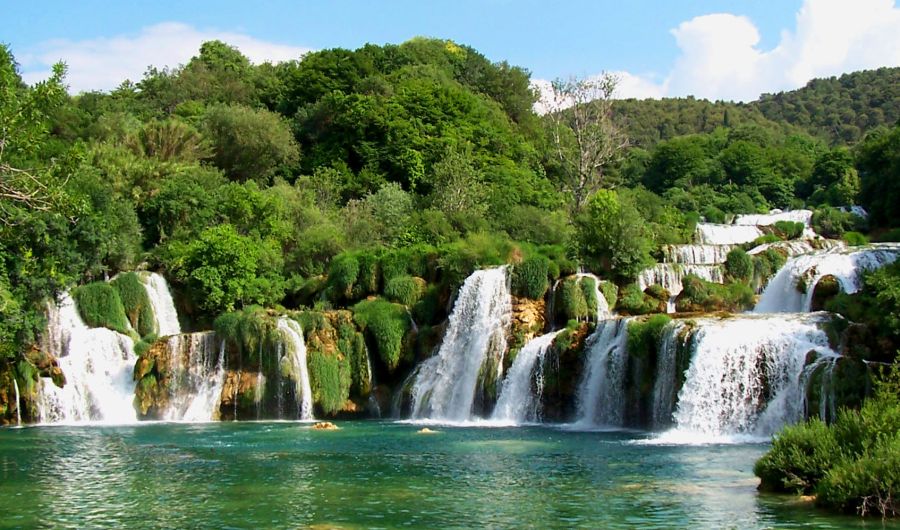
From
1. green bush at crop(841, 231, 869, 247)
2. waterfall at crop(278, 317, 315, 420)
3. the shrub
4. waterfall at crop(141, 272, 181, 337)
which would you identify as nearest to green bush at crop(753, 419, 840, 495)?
the shrub

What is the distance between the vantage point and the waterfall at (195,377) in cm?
3906

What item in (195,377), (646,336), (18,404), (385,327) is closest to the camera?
(646,336)

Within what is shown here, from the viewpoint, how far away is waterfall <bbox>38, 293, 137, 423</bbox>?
37969 mm

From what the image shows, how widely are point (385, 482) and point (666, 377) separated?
42.8 feet

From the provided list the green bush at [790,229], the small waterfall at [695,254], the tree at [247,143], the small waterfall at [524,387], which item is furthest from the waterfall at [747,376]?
the tree at [247,143]

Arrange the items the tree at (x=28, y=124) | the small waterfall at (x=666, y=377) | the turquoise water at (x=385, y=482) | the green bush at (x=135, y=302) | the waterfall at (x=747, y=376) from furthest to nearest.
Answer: the green bush at (x=135, y=302) < the small waterfall at (x=666, y=377) < the waterfall at (x=747, y=376) < the tree at (x=28, y=124) < the turquoise water at (x=385, y=482)

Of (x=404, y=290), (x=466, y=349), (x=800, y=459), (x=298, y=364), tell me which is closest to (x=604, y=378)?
(x=466, y=349)

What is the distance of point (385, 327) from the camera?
40781mm

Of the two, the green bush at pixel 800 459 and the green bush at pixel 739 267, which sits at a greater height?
the green bush at pixel 739 267

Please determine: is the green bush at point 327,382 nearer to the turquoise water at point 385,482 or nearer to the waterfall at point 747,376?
the turquoise water at point 385,482

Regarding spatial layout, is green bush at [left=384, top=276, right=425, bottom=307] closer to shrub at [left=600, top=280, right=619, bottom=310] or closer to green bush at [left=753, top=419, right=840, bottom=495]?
shrub at [left=600, top=280, right=619, bottom=310]

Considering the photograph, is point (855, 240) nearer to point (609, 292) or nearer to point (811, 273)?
point (811, 273)

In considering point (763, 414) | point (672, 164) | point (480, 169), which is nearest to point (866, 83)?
point (672, 164)

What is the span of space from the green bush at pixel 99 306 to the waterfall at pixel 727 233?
3098 centimetres
